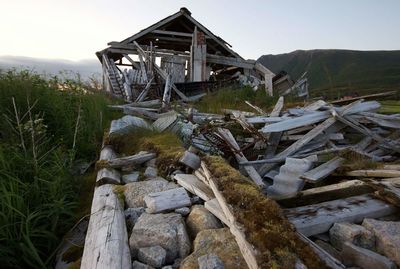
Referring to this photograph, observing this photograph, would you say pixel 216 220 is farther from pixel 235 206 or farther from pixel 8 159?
pixel 8 159

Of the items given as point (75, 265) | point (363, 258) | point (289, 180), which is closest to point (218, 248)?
point (363, 258)

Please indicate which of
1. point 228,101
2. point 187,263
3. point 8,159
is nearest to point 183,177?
point 187,263

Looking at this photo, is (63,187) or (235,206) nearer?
(235,206)

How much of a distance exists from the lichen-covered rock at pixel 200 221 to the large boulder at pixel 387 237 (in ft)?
3.81

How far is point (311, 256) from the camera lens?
2.04m

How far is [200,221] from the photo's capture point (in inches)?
103

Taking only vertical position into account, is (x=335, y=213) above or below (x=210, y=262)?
below

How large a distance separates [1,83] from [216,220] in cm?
467

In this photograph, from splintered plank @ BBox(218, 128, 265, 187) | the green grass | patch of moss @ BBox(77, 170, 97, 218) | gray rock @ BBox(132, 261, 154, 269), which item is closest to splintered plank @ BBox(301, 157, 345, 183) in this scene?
splintered plank @ BBox(218, 128, 265, 187)

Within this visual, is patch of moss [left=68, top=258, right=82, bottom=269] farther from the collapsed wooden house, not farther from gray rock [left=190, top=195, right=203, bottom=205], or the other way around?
the collapsed wooden house

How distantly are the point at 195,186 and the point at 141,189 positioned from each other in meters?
0.55

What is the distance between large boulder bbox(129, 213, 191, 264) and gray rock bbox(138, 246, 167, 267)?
0.08 meters

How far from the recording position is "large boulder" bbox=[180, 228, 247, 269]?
209 cm

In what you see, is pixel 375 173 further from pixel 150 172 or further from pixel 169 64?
pixel 169 64
